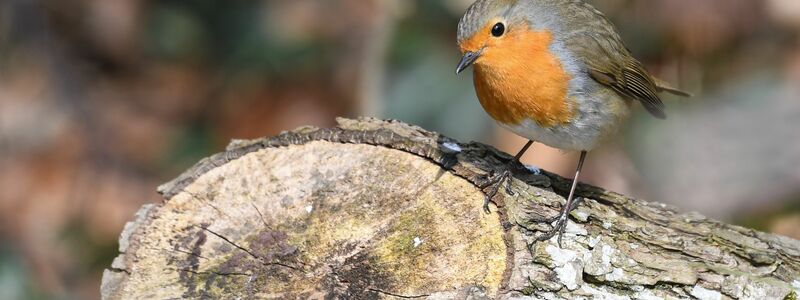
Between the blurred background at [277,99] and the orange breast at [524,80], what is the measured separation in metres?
1.61

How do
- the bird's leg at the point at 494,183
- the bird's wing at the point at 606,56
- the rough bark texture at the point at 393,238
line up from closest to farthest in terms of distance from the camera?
the rough bark texture at the point at 393,238 < the bird's leg at the point at 494,183 < the bird's wing at the point at 606,56

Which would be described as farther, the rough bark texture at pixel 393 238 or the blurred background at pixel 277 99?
the blurred background at pixel 277 99

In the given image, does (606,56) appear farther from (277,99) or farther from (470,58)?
(277,99)

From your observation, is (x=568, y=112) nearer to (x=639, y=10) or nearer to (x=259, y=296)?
(x=259, y=296)

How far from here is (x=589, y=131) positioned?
3.13 metres

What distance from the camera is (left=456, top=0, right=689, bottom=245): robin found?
3.02m

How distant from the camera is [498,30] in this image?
3.04 meters

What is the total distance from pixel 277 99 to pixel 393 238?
3327 mm

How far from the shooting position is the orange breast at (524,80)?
302cm

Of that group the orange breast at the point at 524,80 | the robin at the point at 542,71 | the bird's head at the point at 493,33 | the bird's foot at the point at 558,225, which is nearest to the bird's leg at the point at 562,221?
the bird's foot at the point at 558,225

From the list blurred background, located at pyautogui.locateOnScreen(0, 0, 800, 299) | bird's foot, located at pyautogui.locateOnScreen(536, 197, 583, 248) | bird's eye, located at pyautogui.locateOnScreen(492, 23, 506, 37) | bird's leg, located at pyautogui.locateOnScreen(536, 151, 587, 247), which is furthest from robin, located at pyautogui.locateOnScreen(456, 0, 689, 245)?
blurred background, located at pyautogui.locateOnScreen(0, 0, 800, 299)

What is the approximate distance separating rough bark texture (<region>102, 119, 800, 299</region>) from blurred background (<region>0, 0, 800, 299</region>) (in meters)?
1.89

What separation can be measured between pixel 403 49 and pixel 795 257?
231cm

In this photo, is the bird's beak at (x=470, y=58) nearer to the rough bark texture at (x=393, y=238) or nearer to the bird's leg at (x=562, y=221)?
the rough bark texture at (x=393, y=238)
